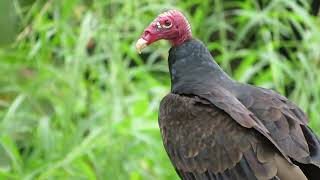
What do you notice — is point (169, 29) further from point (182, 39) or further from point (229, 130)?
point (229, 130)

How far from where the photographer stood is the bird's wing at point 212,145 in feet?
6.76

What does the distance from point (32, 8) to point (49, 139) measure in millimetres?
705

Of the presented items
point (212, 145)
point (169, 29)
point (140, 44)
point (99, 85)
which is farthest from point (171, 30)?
point (99, 85)

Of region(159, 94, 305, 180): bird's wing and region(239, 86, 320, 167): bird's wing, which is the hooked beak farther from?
region(239, 86, 320, 167): bird's wing

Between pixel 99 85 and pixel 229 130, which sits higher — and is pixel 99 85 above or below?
below

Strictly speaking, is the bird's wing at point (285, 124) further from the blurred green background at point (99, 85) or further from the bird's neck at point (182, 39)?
the blurred green background at point (99, 85)

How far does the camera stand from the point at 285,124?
85.0 inches

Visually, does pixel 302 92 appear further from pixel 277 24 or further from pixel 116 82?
pixel 116 82

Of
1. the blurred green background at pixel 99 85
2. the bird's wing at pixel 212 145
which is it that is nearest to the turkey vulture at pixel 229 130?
the bird's wing at pixel 212 145

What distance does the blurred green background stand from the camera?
330 centimetres

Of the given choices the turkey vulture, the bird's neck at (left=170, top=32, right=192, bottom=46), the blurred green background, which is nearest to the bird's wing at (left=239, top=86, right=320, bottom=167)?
the turkey vulture

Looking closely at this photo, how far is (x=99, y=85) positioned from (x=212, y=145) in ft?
5.13

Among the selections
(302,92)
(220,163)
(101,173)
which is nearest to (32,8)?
(101,173)

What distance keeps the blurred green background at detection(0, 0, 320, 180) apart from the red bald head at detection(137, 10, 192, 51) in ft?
2.39
